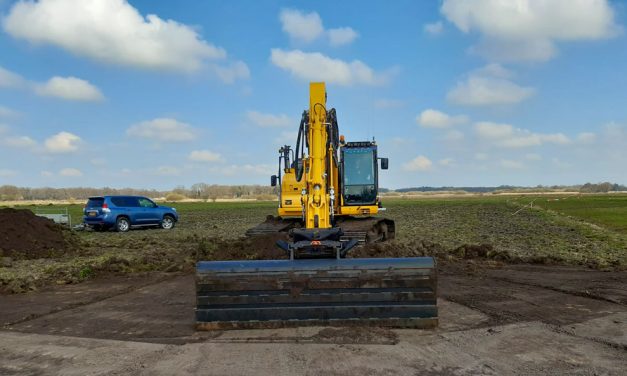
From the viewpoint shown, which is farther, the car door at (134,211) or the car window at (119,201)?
the car door at (134,211)

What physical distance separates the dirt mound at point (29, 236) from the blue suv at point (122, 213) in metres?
7.40

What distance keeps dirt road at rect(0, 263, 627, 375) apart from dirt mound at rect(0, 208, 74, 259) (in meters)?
7.72

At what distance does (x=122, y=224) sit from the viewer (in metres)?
27.0

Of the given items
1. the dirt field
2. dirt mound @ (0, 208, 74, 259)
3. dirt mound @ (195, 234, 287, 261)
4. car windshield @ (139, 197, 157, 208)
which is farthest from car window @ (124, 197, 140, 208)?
the dirt field

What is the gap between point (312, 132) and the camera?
11328 millimetres

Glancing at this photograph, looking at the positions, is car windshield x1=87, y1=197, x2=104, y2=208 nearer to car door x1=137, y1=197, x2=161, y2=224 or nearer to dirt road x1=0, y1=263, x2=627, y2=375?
car door x1=137, y1=197, x2=161, y2=224

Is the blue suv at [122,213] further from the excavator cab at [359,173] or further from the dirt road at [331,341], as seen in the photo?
the dirt road at [331,341]

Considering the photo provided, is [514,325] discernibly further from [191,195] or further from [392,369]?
[191,195]

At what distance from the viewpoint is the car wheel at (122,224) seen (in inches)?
1056

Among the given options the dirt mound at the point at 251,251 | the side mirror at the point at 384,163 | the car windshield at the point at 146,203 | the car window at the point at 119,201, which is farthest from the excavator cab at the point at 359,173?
the car windshield at the point at 146,203

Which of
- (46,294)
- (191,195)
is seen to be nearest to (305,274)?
(46,294)

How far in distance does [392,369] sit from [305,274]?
189 centimetres

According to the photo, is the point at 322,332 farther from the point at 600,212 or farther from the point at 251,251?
the point at 600,212

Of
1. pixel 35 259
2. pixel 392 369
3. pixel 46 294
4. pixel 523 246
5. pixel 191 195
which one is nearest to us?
pixel 392 369
